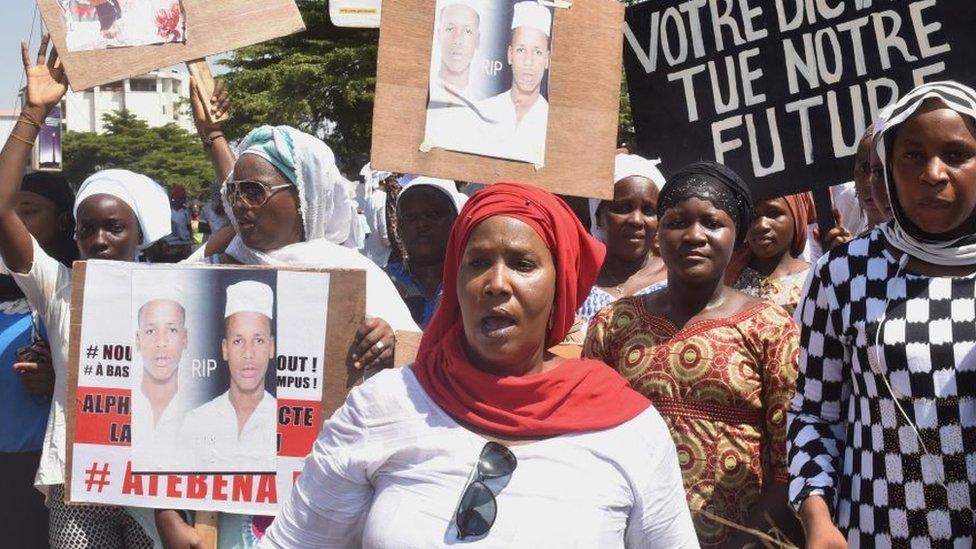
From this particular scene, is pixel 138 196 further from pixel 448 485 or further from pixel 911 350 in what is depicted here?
pixel 911 350

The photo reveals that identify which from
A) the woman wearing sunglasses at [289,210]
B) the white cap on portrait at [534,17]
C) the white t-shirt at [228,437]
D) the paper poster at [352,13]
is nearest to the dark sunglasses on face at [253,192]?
Answer: the woman wearing sunglasses at [289,210]

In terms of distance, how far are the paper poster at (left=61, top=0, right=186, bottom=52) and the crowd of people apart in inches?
17.8

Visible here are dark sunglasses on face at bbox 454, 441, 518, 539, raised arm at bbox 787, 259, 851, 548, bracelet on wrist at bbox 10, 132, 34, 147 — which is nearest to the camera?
dark sunglasses on face at bbox 454, 441, 518, 539

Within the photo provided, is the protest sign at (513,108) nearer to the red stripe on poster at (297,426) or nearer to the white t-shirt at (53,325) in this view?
the red stripe on poster at (297,426)

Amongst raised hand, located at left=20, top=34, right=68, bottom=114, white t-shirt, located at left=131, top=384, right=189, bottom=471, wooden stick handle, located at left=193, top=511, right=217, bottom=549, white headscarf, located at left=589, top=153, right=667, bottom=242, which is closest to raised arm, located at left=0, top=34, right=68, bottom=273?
raised hand, located at left=20, top=34, right=68, bottom=114

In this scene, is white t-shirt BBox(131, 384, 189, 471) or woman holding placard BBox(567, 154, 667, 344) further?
woman holding placard BBox(567, 154, 667, 344)

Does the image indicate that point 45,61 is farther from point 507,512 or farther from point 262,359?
point 507,512

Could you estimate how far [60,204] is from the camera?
495 cm

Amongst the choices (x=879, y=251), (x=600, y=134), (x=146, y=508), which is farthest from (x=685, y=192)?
(x=146, y=508)

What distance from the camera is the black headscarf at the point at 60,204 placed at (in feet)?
16.0

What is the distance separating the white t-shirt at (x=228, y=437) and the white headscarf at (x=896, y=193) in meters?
1.91

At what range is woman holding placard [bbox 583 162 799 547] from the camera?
358 centimetres

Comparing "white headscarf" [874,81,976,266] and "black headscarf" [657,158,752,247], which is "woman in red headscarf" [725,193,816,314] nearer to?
"black headscarf" [657,158,752,247]

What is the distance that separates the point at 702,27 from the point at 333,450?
3.15 meters
